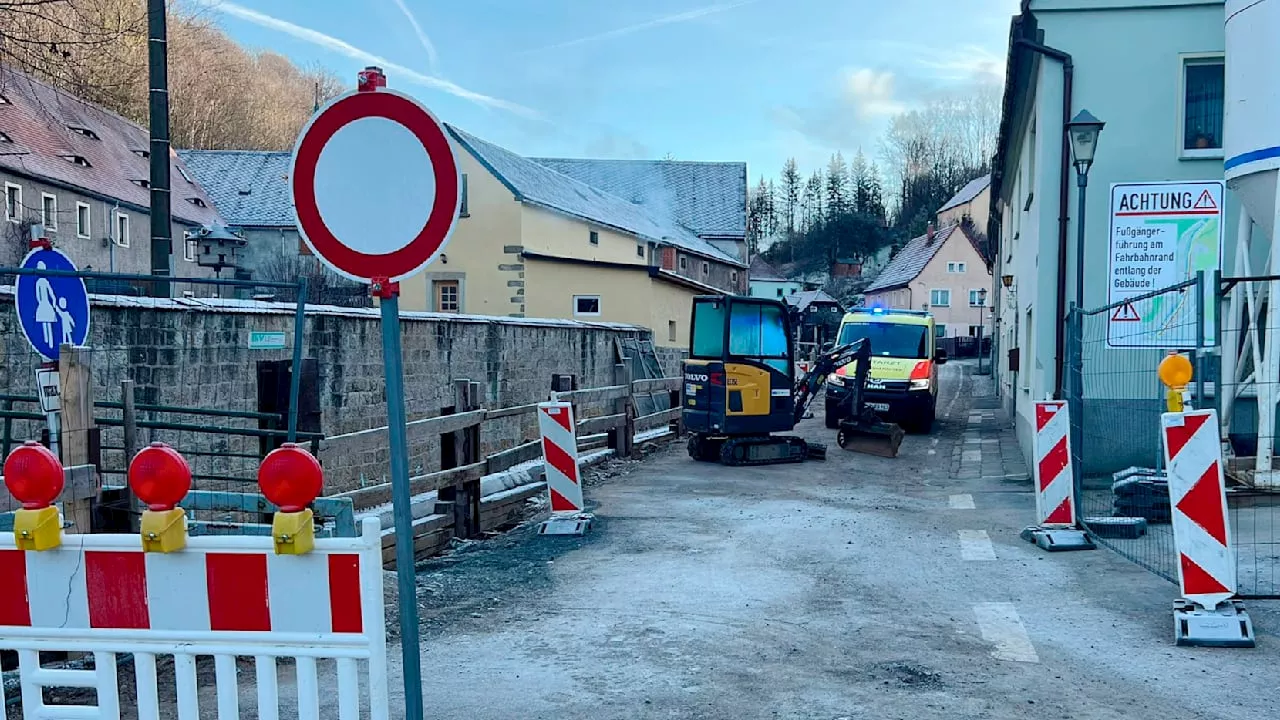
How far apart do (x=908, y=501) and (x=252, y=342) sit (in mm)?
7400

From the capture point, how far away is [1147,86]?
1317 centimetres

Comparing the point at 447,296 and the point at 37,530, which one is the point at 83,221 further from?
the point at 37,530

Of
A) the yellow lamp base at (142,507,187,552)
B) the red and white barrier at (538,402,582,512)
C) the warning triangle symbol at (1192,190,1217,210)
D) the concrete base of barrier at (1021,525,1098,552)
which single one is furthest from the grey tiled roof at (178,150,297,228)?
the yellow lamp base at (142,507,187,552)

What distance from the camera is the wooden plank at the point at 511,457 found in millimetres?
9680

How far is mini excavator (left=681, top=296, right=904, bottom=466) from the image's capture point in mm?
15547

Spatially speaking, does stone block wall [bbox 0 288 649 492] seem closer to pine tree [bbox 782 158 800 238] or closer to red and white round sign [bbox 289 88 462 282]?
red and white round sign [bbox 289 88 462 282]

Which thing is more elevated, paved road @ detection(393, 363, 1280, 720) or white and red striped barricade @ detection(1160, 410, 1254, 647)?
white and red striped barricade @ detection(1160, 410, 1254, 647)

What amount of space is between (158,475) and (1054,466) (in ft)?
25.3

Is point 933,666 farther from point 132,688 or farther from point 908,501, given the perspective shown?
point 908,501

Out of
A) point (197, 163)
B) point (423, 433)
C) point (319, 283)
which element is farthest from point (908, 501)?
point (197, 163)

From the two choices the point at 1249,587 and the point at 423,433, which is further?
the point at 423,433

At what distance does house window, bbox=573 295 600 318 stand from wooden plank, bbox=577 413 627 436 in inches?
735

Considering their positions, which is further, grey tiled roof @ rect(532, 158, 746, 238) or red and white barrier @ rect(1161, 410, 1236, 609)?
grey tiled roof @ rect(532, 158, 746, 238)

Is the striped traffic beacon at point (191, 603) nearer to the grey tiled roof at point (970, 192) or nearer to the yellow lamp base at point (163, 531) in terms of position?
the yellow lamp base at point (163, 531)
